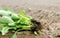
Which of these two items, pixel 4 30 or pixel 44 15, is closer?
pixel 4 30

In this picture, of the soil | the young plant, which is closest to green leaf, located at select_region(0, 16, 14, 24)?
the young plant

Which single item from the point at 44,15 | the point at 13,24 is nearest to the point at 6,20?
the point at 13,24

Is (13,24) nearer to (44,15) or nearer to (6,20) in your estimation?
(6,20)

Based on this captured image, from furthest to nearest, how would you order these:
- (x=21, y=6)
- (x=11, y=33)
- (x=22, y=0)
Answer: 1. (x=22, y=0)
2. (x=21, y=6)
3. (x=11, y=33)

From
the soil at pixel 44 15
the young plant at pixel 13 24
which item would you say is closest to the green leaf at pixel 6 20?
the young plant at pixel 13 24

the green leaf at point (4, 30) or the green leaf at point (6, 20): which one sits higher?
the green leaf at point (6, 20)

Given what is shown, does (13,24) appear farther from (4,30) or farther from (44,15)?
(44,15)

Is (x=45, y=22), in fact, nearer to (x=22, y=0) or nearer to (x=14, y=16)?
(x=14, y=16)

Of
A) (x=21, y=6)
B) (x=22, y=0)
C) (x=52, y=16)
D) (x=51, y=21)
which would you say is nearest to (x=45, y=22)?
(x=51, y=21)

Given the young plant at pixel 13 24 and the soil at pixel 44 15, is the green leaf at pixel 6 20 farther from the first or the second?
the soil at pixel 44 15
